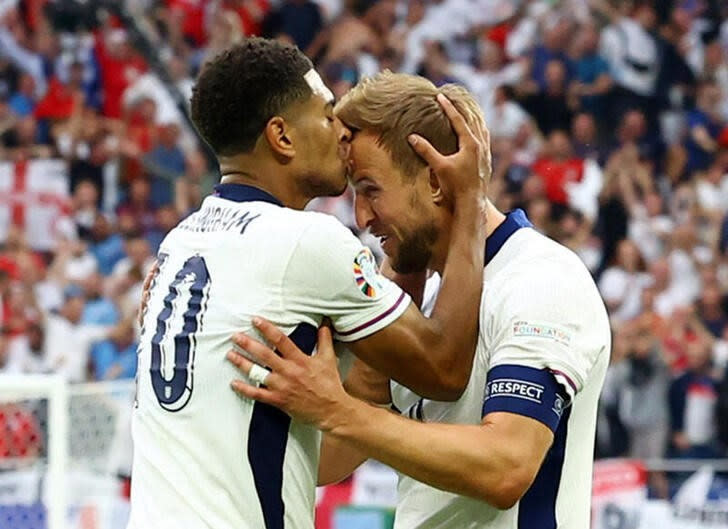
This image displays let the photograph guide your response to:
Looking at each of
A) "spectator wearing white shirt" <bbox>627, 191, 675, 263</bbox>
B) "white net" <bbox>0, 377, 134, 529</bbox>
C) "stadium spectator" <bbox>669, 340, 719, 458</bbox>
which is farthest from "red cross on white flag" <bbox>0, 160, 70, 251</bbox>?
"stadium spectator" <bbox>669, 340, 719, 458</bbox>

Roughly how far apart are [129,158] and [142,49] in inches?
44.6

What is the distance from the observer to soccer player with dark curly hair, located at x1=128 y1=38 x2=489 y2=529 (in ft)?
12.4

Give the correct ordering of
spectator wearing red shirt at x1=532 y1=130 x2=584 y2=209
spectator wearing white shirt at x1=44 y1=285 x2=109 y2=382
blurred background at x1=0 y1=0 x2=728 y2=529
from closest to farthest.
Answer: blurred background at x1=0 y1=0 x2=728 y2=529 < spectator wearing white shirt at x1=44 y1=285 x2=109 y2=382 < spectator wearing red shirt at x1=532 y1=130 x2=584 y2=209

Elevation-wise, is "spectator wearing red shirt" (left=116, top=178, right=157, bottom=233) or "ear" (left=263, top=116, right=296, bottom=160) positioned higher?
"ear" (left=263, top=116, right=296, bottom=160)

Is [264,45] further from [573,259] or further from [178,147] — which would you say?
[178,147]

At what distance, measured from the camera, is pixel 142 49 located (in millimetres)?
14945

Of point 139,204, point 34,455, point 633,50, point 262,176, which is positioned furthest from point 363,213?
point 633,50

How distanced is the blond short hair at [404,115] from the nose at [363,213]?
0.15 m

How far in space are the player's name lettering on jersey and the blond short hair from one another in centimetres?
49

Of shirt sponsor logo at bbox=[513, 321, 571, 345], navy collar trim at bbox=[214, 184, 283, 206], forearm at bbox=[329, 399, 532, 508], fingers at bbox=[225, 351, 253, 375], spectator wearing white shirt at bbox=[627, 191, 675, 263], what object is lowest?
spectator wearing white shirt at bbox=[627, 191, 675, 263]

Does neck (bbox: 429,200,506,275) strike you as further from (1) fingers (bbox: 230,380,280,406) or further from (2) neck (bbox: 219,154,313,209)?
(1) fingers (bbox: 230,380,280,406)

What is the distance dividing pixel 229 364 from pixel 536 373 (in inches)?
29.2

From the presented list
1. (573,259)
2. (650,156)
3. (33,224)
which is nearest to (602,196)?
(650,156)

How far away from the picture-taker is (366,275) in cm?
387
